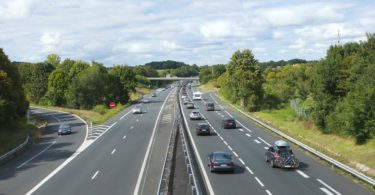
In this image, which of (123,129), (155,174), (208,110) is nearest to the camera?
(155,174)

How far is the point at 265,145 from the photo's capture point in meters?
40.0

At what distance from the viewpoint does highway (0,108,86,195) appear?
89.4 ft

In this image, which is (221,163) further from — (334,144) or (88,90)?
(88,90)

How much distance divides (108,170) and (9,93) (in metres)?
32.1

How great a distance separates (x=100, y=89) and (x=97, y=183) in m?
91.2

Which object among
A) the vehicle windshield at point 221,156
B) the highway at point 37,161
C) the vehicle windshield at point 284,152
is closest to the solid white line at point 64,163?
the highway at point 37,161

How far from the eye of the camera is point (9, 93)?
190 ft

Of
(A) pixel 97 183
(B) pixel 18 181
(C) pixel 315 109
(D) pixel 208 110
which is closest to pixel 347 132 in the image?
(C) pixel 315 109

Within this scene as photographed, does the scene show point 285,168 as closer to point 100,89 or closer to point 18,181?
point 18,181

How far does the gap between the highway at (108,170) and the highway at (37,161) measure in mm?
1022

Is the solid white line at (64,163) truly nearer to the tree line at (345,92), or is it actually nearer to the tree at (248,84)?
the tree line at (345,92)

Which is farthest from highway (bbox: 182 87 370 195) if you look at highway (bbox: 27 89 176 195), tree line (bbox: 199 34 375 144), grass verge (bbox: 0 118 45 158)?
grass verge (bbox: 0 118 45 158)

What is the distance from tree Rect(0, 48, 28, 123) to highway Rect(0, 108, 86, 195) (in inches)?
191

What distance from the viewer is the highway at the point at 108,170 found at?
24.7m
